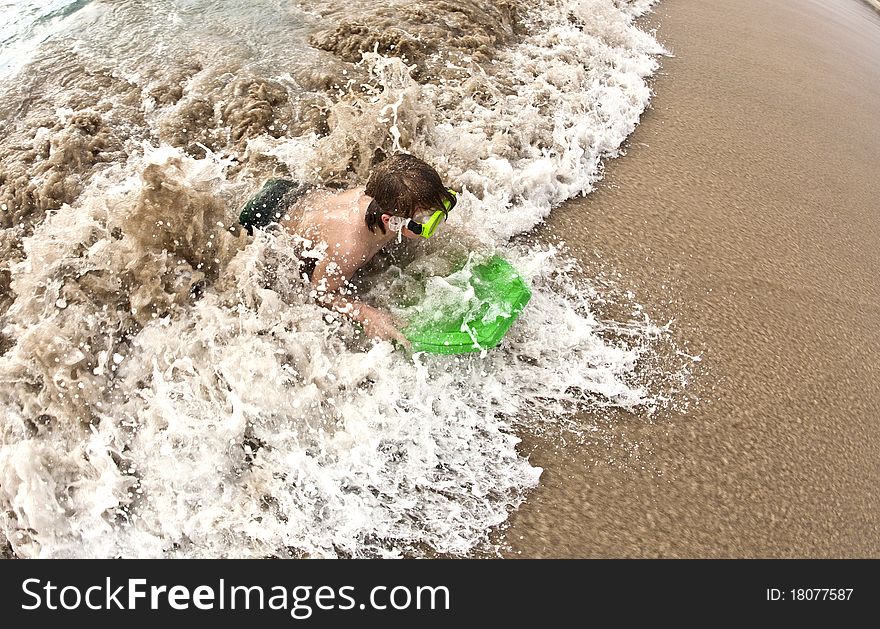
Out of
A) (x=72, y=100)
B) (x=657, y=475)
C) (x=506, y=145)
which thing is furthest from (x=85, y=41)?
(x=657, y=475)

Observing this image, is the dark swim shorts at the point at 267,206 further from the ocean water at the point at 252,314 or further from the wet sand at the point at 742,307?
the wet sand at the point at 742,307

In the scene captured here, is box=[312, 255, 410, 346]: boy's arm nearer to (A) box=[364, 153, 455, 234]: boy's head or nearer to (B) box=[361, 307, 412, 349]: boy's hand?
(B) box=[361, 307, 412, 349]: boy's hand

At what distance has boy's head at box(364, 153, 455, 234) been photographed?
2113 millimetres

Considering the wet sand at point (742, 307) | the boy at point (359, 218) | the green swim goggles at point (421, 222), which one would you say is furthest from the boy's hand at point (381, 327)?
the wet sand at point (742, 307)

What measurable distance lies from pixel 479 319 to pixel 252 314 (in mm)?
955

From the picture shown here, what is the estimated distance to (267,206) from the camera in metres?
2.58

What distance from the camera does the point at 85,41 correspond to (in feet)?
12.5

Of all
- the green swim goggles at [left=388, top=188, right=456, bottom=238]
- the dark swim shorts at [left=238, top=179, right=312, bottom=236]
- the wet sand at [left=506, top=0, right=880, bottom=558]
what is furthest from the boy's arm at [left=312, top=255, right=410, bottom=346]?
the wet sand at [left=506, top=0, right=880, bottom=558]

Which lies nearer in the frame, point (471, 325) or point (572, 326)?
point (471, 325)

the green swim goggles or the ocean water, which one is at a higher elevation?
the green swim goggles

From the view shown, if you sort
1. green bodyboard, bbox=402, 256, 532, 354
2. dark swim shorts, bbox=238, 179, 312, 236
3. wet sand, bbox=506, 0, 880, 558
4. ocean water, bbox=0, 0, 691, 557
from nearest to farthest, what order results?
Answer: ocean water, bbox=0, 0, 691, 557, wet sand, bbox=506, 0, 880, 558, green bodyboard, bbox=402, 256, 532, 354, dark swim shorts, bbox=238, 179, 312, 236

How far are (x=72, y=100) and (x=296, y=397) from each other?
8.50 feet
